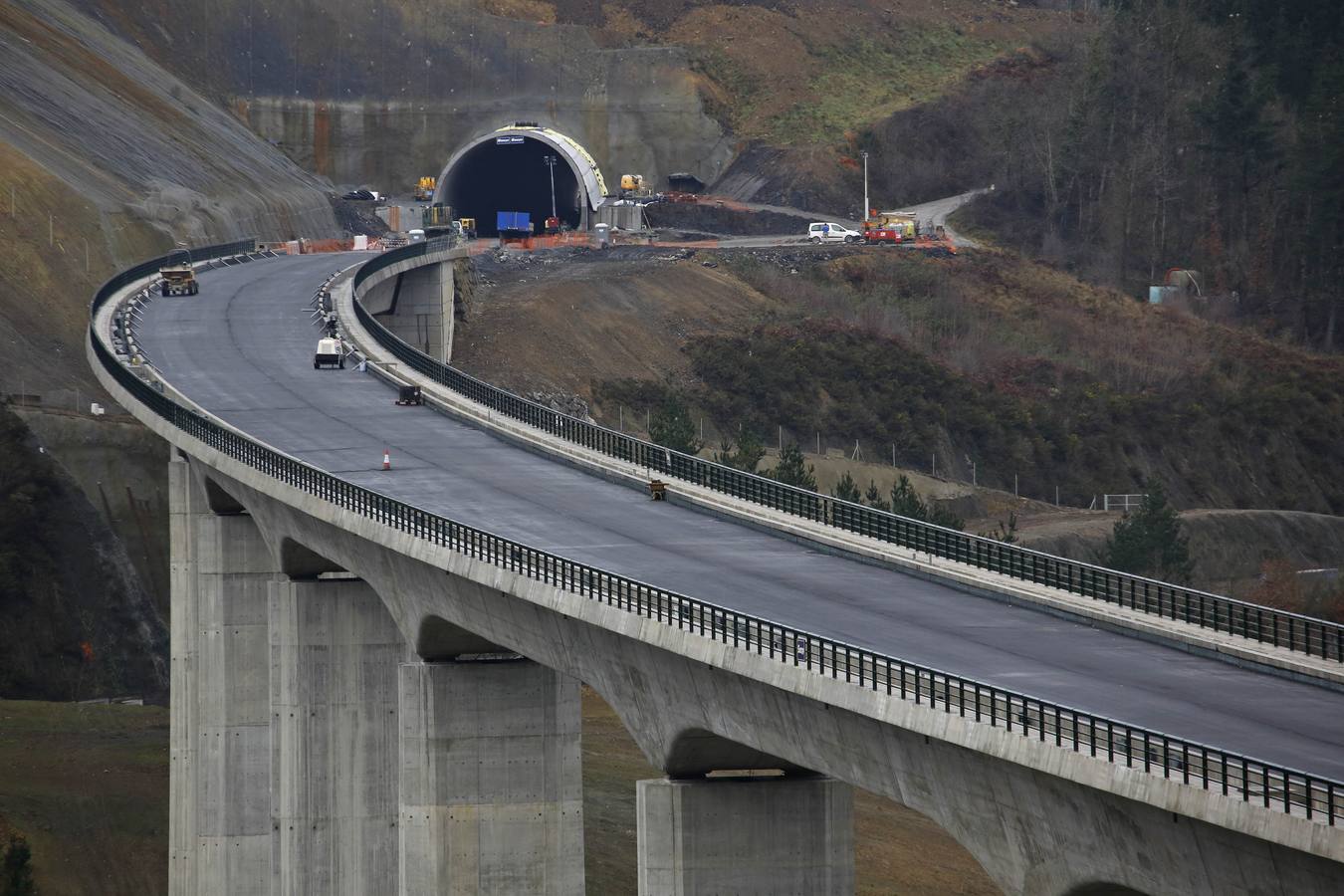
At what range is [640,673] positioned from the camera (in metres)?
38.2

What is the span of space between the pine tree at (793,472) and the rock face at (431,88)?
232 ft

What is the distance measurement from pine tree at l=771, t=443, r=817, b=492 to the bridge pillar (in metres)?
25.6

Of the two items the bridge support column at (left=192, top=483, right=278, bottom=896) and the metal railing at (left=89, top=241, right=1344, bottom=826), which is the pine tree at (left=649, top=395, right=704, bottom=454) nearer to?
the bridge support column at (left=192, top=483, right=278, bottom=896)

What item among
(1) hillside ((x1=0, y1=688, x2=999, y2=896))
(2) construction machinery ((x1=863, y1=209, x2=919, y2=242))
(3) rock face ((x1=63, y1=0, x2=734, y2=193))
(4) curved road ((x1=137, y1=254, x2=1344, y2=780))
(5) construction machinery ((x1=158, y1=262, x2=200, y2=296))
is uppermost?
(3) rock face ((x1=63, y1=0, x2=734, y2=193))

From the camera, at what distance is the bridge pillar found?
221 ft

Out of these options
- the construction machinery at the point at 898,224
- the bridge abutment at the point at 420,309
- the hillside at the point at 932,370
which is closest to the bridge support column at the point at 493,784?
the hillside at the point at 932,370

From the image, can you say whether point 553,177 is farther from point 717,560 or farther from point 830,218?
point 717,560

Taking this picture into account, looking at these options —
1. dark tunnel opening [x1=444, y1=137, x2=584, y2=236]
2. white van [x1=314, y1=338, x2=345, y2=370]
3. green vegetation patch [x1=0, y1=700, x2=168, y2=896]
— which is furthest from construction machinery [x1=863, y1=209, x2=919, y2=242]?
green vegetation patch [x1=0, y1=700, x2=168, y2=896]

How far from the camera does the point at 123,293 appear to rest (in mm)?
94500

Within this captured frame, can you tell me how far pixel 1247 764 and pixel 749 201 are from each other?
134969mm

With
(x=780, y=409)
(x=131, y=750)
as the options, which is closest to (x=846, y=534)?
(x=131, y=750)

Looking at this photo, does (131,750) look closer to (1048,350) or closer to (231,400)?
(231,400)

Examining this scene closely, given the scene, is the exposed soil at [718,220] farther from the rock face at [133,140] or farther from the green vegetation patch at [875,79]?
the rock face at [133,140]

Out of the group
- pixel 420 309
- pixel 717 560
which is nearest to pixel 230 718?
pixel 717 560
